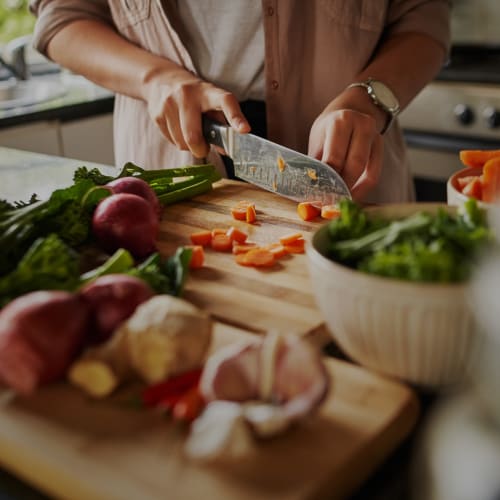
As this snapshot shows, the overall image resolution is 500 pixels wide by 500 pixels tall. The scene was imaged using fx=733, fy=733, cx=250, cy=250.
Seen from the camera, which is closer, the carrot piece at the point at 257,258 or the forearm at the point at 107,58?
the carrot piece at the point at 257,258

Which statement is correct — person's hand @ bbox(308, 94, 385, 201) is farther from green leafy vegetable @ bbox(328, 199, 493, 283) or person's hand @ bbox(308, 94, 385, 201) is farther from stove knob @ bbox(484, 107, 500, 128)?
stove knob @ bbox(484, 107, 500, 128)

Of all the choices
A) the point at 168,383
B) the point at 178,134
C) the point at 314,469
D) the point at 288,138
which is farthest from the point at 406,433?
the point at 288,138

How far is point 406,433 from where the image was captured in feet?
2.55

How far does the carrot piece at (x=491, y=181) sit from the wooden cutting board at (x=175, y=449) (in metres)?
0.39

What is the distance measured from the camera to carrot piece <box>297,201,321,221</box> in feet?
4.68

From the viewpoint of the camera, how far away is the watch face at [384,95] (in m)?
1.64

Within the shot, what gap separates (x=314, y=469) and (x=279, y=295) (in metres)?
0.46

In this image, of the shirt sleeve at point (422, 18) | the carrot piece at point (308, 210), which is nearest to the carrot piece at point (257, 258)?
the carrot piece at point (308, 210)

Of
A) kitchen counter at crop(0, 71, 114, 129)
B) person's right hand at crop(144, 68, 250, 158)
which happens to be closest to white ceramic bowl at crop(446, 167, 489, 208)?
person's right hand at crop(144, 68, 250, 158)

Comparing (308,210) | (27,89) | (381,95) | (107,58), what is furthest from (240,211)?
(27,89)

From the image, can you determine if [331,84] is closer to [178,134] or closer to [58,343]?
[178,134]

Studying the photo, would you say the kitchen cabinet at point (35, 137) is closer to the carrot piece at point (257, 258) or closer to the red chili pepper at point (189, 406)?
the carrot piece at point (257, 258)

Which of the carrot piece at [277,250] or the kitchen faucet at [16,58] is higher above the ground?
the carrot piece at [277,250]

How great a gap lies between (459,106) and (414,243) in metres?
2.05
